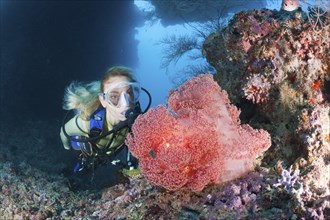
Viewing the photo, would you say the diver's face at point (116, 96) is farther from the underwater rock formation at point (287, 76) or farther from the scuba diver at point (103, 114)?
the underwater rock formation at point (287, 76)

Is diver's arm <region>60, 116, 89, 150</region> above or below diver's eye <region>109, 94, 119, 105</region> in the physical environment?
below

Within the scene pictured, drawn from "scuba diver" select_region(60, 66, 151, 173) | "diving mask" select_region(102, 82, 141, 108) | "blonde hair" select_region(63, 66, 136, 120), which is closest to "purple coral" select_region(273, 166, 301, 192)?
"scuba diver" select_region(60, 66, 151, 173)

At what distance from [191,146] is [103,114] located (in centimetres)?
267

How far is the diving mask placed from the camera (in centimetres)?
420

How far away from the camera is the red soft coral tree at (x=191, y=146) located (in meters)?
2.01

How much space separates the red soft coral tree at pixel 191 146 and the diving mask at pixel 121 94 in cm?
201

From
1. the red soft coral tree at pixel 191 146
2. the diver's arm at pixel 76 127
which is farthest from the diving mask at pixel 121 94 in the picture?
the red soft coral tree at pixel 191 146

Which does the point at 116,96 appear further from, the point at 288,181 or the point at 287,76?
the point at 288,181

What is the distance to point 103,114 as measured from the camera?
4461mm

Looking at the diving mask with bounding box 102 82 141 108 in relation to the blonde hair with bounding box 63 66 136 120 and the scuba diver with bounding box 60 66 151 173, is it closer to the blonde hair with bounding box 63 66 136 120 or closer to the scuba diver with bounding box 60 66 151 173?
the scuba diver with bounding box 60 66 151 173

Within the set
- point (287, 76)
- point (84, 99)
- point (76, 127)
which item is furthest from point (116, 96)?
point (287, 76)

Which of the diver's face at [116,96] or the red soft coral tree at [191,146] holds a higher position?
the red soft coral tree at [191,146]

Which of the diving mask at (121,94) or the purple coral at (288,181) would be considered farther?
the diving mask at (121,94)

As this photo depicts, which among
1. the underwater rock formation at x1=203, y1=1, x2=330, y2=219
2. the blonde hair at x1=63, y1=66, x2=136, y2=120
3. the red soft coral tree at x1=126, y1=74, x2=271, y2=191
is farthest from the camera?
the blonde hair at x1=63, y1=66, x2=136, y2=120
